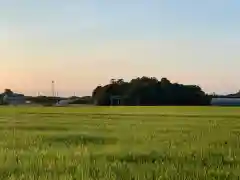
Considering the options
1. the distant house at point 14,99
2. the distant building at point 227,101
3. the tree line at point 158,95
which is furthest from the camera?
the distant building at point 227,101

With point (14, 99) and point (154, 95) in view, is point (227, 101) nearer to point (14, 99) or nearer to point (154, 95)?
point (154, 95)

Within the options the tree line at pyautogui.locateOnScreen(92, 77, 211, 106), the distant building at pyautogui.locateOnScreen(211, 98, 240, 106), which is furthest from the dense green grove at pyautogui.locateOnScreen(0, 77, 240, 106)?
the distant building at pyautogui.locateOnScreen(211, 98, 240, 106)

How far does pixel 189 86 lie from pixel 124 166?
12741 centimetres

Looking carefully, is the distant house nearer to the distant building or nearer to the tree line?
the tree line

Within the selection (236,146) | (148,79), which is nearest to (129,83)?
(148,79)

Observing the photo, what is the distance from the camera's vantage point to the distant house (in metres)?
163

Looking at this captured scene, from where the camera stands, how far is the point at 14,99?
544 ft

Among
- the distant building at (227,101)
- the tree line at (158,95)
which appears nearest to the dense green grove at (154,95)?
the tree line at (158,95)

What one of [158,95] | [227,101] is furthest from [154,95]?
[227,101]

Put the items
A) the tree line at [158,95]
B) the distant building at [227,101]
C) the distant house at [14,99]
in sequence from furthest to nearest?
the distant building at [227,101] < the distant house at [14,99] < the tree line at [158,95]

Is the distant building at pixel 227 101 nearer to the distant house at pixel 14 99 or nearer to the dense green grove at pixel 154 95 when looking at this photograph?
the dense green grove at pixel 154 95

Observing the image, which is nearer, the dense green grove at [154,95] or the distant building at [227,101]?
the dense green grove at [154,95]

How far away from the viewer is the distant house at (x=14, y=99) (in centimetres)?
16261

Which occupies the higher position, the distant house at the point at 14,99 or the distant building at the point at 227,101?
the distant house at the point at 14,99
